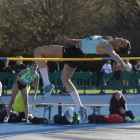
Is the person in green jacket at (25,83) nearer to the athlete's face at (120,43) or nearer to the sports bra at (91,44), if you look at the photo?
the sports bra at (91,44)

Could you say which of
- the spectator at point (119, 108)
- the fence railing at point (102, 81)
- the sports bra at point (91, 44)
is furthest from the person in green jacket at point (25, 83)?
the fence railing at point (102, 81)

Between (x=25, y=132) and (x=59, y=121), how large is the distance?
4.48ft

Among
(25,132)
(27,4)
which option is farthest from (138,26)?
(25,132)

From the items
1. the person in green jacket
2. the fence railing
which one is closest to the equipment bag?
the person in green jacket

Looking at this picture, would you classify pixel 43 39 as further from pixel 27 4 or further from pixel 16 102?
pixel 16 102

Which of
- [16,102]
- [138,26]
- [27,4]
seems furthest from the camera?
[138,26]

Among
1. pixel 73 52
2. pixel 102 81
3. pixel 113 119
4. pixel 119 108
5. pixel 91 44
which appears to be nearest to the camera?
pixel 91 44

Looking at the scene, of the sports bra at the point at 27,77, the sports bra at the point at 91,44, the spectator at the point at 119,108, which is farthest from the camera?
the spectator at the point at 119,108

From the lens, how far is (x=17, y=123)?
7.84 meters

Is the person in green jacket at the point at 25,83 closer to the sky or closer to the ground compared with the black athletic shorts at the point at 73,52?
closer to the ground

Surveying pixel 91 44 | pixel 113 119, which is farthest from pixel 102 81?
pixel 91 44

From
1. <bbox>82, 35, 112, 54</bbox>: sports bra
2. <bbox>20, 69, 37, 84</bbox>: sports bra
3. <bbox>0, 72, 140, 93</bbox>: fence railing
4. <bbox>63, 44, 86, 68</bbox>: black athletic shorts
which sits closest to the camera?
<bbox>82, 35, 112, 54</bbox>: sports bra

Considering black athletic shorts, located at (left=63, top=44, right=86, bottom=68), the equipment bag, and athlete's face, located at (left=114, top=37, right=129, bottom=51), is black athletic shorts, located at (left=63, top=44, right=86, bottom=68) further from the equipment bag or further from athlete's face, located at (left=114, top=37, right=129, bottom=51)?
the equipment bag

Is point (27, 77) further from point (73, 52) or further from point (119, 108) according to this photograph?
point (119, 108)
